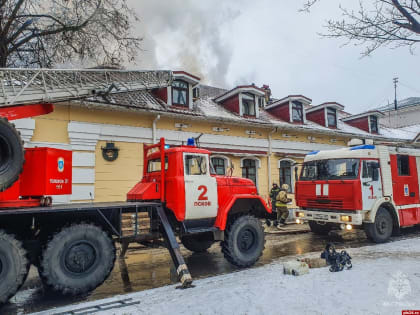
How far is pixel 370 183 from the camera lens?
30.5 feet

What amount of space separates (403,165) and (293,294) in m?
8.21

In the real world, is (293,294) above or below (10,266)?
below

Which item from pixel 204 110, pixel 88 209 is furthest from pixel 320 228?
pixel 88 209

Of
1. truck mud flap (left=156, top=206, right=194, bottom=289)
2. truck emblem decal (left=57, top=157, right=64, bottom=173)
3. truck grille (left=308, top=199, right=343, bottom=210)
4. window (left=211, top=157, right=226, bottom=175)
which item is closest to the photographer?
truck emblem decal (left=57, top=157, right=64, bottom=173)

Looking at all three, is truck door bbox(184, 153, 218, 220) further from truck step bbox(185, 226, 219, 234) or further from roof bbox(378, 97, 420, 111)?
roof bbox(378, 97, 420, 111)

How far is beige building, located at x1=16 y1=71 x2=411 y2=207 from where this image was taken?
36.0 ft

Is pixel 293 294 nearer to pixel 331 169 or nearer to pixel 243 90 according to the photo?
pixel 331 169

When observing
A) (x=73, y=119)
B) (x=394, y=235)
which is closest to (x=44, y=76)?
(x=73, y=119)

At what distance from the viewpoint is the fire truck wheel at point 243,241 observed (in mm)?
6699

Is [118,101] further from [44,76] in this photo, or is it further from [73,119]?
[44,76]

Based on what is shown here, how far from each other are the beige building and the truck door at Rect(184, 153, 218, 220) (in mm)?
5858

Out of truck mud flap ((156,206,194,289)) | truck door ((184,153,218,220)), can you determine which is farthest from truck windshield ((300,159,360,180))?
truck mud flap ((156,206,194,289))

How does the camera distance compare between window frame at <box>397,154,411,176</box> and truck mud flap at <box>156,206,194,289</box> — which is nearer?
truck mud flap at <box>156,206,194,289</box>

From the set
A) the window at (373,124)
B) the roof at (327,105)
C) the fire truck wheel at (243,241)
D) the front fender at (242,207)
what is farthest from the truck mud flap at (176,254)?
the window at (373,124)
